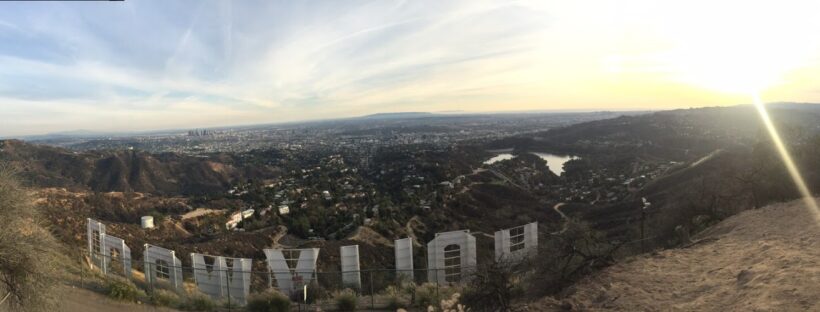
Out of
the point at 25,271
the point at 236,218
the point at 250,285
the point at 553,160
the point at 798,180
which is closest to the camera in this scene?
the point at 25,271

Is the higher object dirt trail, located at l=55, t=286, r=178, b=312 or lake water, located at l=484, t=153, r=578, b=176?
dirt trail, located at l=55, t=286, r=178, b=312

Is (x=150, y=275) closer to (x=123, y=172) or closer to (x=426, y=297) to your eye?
(x=426, y=297)

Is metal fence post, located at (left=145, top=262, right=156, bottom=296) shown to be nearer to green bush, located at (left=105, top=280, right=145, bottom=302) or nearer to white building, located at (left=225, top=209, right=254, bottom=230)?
green bush, located at (left=105, top=280, right=145, bottom=302)

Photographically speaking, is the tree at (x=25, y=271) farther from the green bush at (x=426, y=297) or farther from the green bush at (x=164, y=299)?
the green bush at (x=426, y=297)

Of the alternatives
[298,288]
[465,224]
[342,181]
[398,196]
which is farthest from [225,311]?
[342,181]

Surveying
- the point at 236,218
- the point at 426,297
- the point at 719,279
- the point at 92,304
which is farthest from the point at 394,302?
the point at 236,218

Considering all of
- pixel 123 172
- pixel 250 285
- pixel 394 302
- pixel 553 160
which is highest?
pixel 394 302

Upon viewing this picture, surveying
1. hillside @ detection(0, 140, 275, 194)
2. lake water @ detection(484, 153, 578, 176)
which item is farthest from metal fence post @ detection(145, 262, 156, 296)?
lake water @ detection(484, 153, 578, 176)
